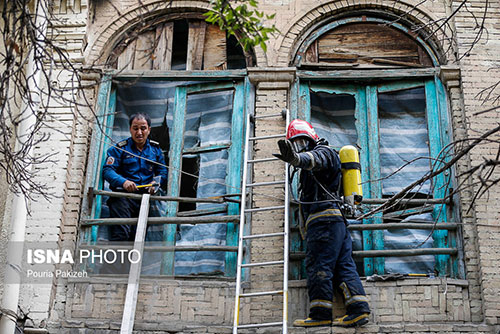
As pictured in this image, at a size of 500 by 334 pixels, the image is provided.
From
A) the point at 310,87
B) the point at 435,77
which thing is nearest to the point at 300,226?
the point at 310,87

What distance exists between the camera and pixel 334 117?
960cm

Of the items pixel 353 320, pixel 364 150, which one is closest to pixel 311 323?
pixel 353 320

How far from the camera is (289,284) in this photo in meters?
8.32

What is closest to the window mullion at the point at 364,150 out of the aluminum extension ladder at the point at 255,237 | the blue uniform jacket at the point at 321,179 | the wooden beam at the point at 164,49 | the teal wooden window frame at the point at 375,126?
the teal wooden window frame at the point at 375,126

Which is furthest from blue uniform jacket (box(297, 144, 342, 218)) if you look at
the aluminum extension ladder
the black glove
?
the black glove

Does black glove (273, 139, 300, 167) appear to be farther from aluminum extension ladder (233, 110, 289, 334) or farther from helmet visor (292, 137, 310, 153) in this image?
aluminum extension ladder (233, 110, 289, 334)

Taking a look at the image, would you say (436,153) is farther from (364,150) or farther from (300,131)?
(300,131)

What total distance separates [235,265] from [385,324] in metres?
1.65

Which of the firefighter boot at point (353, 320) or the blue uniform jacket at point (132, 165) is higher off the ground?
the blue uniform jacket at point (132, 165)

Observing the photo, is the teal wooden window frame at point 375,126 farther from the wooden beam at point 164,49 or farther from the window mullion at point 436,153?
the wooden beam at point 164,49

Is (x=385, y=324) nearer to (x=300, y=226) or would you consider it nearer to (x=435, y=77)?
(x=300, y=226)

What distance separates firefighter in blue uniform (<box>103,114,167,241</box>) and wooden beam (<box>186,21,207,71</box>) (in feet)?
3.27

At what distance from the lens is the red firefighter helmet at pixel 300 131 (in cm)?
847

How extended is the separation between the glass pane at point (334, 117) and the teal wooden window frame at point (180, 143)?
78cm
